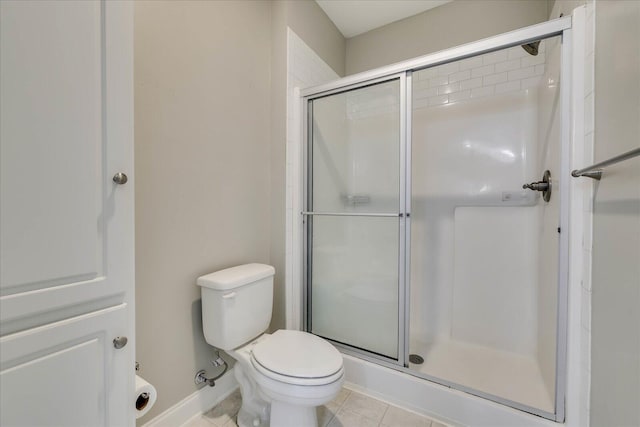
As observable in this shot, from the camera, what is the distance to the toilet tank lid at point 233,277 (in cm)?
127

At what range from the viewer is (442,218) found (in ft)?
6.80

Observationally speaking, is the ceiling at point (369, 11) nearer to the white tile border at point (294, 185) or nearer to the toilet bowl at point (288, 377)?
the white tile border at point (294, 185)

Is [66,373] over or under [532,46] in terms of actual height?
under

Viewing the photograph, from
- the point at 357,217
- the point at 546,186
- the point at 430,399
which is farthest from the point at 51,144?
the point at 546,186

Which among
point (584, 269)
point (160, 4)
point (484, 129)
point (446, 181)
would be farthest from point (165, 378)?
point (484, 129)

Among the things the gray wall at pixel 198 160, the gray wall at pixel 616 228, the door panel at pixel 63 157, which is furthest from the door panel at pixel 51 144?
the gray wall at pixel 616 228

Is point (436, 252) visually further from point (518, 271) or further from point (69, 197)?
point (69, 197)

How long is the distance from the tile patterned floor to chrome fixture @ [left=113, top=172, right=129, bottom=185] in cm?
125

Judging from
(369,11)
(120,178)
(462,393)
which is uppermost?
(369,11)

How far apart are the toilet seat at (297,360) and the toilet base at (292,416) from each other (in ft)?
0.64

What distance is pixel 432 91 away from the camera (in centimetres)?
213

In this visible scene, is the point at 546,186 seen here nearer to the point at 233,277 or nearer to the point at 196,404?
the point at 233,277

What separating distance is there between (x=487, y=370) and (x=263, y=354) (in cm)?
140

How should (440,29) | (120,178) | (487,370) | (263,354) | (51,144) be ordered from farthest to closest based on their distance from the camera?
(440,29), (487,370), (263,354), (120,178), (51,144)
